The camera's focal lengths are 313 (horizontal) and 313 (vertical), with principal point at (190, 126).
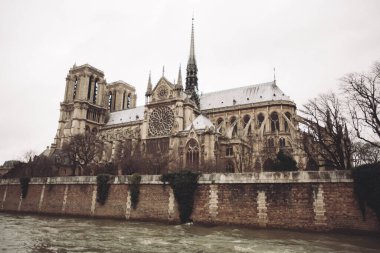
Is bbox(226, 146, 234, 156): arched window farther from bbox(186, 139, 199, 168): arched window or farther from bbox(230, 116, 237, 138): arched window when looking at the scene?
bbox(230, 116, 237, 138): arched window

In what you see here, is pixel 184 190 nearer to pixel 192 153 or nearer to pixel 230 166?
pixel 192 153

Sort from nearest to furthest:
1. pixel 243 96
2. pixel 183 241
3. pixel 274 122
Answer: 1. pixel 183 241
2. pixel 274 122
3. pixel 243 96

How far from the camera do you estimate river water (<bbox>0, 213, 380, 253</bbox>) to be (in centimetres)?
1141

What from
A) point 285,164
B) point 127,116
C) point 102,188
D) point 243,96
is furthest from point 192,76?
point 285,164

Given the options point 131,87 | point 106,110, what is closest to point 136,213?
point 106,110

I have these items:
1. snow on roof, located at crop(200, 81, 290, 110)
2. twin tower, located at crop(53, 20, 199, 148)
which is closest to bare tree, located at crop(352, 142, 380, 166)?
snow on roof, located at crop(200, 81, 290, 110)

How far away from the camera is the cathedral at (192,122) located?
35.4 metres

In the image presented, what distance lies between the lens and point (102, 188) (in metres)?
23.1

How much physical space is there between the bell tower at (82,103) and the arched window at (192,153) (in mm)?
25267

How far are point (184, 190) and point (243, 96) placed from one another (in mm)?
31830

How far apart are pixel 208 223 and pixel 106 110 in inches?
1952

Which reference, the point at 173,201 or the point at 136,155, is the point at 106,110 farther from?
the point at 173,201

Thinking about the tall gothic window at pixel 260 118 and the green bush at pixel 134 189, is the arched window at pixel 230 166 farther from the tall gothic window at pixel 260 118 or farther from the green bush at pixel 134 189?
the green bush at pixel 134 189

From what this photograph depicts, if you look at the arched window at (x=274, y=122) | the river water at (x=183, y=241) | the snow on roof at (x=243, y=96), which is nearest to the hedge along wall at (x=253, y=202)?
the river water at (x=183, y=241)
